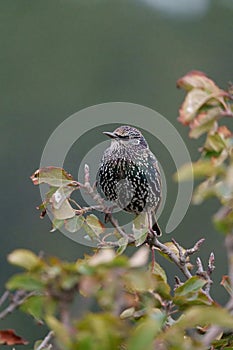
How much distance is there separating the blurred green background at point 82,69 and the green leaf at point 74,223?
47.8 ft

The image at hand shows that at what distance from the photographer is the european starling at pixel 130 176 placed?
16.0 feet

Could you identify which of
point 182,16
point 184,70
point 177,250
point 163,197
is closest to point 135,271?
point 177,250

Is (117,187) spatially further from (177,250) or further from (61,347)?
(61,347)

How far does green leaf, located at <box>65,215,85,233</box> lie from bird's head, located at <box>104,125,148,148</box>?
1.56 meters

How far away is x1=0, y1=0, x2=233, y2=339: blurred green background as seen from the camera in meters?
21.0

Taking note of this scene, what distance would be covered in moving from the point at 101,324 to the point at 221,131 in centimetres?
93

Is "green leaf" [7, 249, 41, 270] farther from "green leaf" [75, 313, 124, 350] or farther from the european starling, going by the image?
the european starling

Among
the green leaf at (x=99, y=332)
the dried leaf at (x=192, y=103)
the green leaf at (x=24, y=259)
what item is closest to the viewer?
the green leaf at (x=99, y=332)

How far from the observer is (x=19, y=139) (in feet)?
78.9

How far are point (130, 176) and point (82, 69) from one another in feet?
76.1

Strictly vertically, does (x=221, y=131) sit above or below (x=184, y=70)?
below

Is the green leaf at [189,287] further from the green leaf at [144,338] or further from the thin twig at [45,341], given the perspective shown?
the green leaf at [144,338]

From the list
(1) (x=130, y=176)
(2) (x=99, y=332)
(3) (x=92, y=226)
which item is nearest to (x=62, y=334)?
(2) (x=99, y=332)

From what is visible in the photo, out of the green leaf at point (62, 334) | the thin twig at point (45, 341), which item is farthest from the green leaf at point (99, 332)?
the thin twig at point (45, 341)
